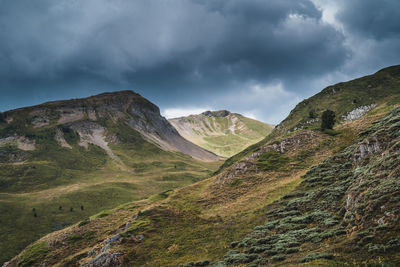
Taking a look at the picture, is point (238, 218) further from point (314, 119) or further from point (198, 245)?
point (314, 119)

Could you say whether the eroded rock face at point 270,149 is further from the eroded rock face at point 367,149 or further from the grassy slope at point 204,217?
the eroded rock face at point 367,149

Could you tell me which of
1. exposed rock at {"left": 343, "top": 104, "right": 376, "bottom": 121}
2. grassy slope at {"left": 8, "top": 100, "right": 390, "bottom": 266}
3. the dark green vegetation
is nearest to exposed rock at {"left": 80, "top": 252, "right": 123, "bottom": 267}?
grassy slope at {"left": 8, "top": 100, "right": 390, "bottom": 266}

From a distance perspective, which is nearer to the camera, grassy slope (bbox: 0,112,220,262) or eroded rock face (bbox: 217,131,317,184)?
eroded rock face (bbox: 217,131,317,184)

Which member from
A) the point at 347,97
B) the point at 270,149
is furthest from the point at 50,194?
the point at 347,97

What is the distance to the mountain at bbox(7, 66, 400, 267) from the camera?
18.3 meters

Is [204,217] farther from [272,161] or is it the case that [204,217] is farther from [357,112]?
[357,112]

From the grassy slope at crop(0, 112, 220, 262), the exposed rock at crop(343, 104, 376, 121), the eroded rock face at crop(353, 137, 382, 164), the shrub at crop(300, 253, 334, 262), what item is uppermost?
the exposed rock at crop(343, 104, 376, 121)

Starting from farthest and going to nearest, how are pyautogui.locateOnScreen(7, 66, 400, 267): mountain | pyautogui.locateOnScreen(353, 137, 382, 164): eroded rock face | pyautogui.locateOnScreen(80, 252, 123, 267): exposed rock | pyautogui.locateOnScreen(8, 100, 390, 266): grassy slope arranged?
pyautogui.locateOnScreen(80, 252, 123, 267): exposed rock < pyautogui.locateOnScreen(353, 137, 382, 164): eroded rock face < pyautogui.locateOnScreen(8, 100, 390, 266): grassy slope < pyautogui.locateOnScreen(7, 66, 400, 267): mountain

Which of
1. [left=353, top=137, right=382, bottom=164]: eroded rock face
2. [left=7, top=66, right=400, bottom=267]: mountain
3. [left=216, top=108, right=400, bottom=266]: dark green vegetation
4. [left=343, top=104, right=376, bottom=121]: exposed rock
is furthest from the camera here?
[left=343, top=104, right=376, bottom=121]: exposed rock

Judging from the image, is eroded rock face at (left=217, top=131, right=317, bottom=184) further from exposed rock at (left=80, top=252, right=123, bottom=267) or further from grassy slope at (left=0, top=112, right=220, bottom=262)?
grassy slope at (left=0, top=112, right=220, bottom=262)

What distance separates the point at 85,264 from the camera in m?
36.0

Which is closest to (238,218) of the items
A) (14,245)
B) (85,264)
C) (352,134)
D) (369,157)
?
(369,157)

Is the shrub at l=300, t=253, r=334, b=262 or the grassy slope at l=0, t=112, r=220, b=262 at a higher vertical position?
the shrub at l=300, t=253, r=334, b=262

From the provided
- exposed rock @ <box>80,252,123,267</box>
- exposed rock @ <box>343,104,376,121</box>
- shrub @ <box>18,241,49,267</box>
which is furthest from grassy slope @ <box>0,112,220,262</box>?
exposed rock @ <box>343,104,376,121</box>
